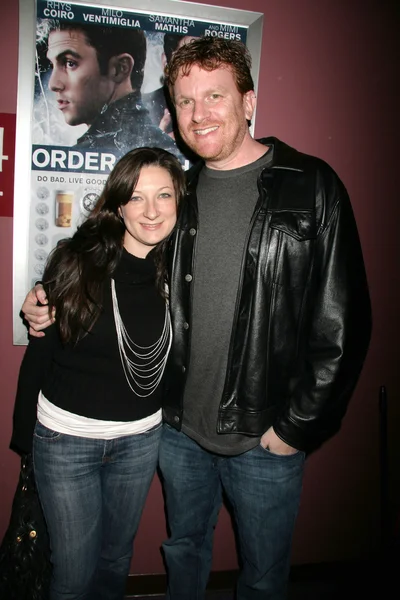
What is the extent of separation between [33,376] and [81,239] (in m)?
0.55

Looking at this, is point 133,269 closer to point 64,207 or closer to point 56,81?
point 64,207

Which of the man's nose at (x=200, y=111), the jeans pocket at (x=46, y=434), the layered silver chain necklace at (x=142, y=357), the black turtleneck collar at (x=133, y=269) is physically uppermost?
the man's nose at (x=200, y=111)

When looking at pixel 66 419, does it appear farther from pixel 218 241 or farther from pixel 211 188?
pixel 211 188

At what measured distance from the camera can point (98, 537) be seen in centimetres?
152

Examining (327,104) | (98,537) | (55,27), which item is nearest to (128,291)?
(98,537)

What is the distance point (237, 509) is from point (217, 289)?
2.73 feet

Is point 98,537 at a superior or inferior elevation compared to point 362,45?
inferior

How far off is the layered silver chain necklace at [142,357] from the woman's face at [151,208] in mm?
224

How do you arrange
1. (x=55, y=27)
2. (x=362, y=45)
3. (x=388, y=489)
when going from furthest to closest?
(x=388, y=489) → (x=362, y=45) → (x=55, y=27)

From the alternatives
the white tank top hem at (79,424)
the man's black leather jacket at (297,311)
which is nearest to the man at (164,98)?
the man's black leather jacket at (297,311)

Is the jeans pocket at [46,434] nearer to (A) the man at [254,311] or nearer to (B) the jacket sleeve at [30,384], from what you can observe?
(B) the jacket sleeve at [30,384]

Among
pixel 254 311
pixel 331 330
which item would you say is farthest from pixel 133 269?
pixel 331 330

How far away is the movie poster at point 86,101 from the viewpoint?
1.76 meters

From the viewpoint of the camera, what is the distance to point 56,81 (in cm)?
178
